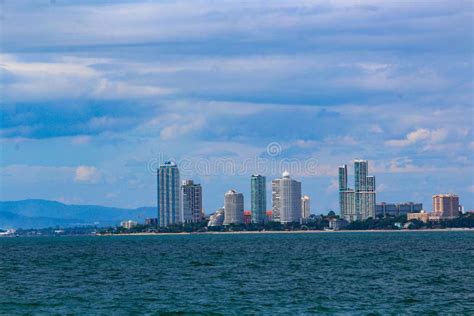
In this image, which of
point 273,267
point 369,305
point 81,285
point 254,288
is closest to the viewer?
point 369,305

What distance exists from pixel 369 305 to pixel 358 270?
37.9 meters

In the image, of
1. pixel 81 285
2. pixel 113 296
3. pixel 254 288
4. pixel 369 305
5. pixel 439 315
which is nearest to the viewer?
pixel 439 315

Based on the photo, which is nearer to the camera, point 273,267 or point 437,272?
point 437,272

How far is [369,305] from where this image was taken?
223ft

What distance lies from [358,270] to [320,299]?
34309mm

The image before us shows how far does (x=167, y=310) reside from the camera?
66562mm

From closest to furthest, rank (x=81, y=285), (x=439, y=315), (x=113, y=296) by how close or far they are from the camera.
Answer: (x=439, y=315) → (x=113, y=296) → (x=81, y=285)

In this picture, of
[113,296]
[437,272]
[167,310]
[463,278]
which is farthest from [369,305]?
[437,272]

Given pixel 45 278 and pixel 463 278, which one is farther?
pixel 45 278

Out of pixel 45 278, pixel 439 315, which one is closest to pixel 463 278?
pixel 439 315

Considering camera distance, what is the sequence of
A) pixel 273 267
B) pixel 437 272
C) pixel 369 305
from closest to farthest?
pixel 369 305
pixel 437 272
pixel 273 267

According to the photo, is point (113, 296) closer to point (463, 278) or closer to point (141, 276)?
point (141, 276)

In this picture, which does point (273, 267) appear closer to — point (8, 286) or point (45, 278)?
point (45, 278)

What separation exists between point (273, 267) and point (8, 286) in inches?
1369
